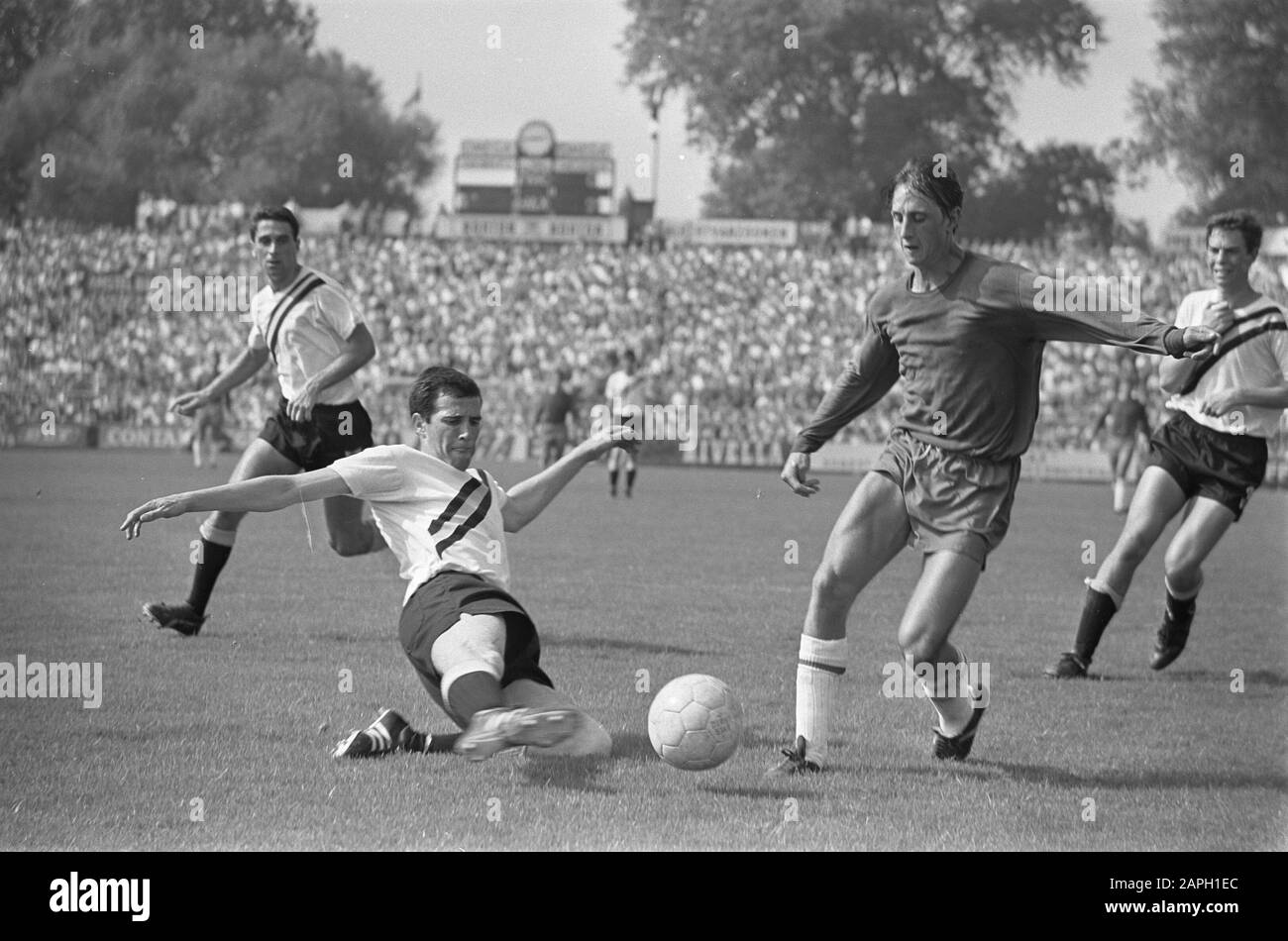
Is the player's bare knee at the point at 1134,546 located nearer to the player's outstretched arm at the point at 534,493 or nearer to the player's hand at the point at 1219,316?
the player's hand at the point at 1219,316

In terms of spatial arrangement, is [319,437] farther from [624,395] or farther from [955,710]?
[624,395]

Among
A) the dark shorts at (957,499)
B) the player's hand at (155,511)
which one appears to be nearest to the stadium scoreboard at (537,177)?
the dark shorts at (957,499)

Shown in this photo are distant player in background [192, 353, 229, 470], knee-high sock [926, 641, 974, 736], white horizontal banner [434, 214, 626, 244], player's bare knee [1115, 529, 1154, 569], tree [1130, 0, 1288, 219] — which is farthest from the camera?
white horizontal banner [434, 214, 626, 244]

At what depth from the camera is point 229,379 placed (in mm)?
9188

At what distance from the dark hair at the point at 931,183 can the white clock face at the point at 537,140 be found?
45.0 metres

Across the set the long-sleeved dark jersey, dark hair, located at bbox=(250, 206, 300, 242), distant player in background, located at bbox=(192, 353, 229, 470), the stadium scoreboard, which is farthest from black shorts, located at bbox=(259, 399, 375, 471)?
the stadium scoreboard

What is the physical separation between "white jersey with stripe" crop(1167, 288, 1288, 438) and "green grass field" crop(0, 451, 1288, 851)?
1.43 m

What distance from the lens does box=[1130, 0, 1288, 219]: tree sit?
1478 inches

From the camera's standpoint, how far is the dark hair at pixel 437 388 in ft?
19.2

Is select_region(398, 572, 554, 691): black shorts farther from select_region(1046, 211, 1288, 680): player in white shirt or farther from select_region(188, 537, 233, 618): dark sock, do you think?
select_region(1046, 211, 1288, 680): player in white shirt
